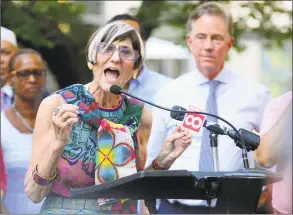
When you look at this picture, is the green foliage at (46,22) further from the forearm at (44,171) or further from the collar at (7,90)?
the forearm at (44,171)

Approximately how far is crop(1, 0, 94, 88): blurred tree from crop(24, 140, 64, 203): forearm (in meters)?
2.85

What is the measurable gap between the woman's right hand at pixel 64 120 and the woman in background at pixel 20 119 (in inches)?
61.9

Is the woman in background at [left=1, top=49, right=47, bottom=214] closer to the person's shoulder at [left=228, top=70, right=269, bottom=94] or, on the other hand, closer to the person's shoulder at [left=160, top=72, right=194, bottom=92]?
the person's shoulder at [left=160, top=72, right=194, bottom=92]

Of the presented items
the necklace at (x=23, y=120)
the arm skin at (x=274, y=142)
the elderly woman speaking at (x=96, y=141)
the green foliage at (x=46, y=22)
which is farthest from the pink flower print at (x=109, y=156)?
the green foliage at (x=46, y=22)

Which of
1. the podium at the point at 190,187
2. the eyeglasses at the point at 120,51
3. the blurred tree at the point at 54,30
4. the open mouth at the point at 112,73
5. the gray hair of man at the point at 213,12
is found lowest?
the podium at the point at 190,187

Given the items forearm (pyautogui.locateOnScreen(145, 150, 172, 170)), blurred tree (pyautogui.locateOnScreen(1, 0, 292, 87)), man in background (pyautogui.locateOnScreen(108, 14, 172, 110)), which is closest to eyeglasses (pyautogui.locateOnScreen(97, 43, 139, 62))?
forearm (pyautogui.locateOnScreen(145, 150, 172, 170))

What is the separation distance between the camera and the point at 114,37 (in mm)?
4035

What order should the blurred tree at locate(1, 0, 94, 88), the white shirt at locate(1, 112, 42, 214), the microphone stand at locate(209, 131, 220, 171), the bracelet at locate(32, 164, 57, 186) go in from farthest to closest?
the blurred tree at locate(1, 0, 94, 88) < the white shirt at locate(1, 112, 42, 214) < the microphone stand at locate(209, 131, 220, 171) < the bracelet at locate(32, 164, 57, 186)

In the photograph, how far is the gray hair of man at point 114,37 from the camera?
4039 millimetres

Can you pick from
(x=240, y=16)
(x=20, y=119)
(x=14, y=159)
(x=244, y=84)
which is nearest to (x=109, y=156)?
(x=244, y=84)

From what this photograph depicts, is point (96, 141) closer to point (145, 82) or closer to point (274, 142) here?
point (274, 142)

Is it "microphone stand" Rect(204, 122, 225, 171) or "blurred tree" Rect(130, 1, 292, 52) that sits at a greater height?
"blurred tree" Rect(130, 1, 292, 52)

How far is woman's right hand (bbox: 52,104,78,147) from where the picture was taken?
3.57 meters

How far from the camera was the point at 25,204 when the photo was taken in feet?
16.4
